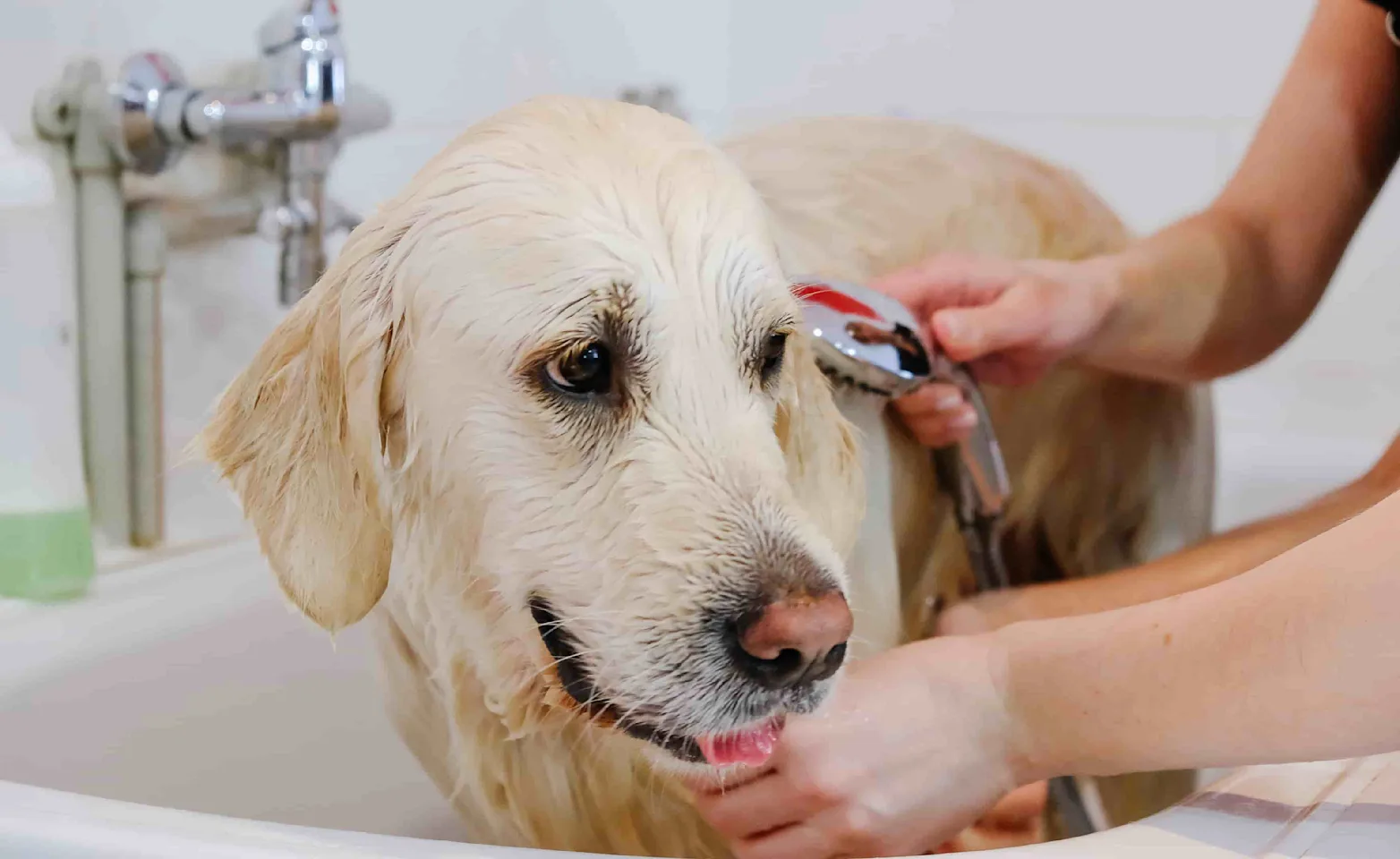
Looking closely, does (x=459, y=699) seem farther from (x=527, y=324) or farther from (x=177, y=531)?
(x=177, y=531)

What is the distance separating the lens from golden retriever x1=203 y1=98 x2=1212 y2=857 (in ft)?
2.20

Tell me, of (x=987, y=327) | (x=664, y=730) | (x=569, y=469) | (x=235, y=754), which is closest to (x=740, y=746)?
(x=664, y=730)

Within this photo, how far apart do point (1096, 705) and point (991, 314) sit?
389 millimetres

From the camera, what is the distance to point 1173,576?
1010 millimetres

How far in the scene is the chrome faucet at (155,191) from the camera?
1.13 meters

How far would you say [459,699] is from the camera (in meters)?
0.83

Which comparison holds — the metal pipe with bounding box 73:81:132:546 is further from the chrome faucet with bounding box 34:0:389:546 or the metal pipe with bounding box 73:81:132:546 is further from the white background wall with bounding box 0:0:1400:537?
the white background wall with bounding box 0:0:1400:537

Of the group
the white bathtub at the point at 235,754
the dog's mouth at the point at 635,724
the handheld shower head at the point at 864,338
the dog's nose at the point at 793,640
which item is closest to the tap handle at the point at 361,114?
the white bathtub at the point at 235,754

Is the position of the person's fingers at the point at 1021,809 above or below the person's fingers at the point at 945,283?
below

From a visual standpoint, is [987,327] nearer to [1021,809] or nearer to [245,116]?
[1021,809]

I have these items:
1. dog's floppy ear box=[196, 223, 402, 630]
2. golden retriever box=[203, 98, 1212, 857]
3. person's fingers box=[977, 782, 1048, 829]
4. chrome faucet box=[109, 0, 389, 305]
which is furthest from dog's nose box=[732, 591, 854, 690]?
chrome faucet box=[109, 0, 389, 305]

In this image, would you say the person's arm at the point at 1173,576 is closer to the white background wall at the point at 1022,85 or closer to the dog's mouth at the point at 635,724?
the dog's mouth at the point at 635,724

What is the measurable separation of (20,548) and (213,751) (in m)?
0.23

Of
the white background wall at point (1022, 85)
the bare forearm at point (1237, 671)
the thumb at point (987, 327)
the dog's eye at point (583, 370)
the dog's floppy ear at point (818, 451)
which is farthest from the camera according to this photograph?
the white background wall at point (1022, 85)
